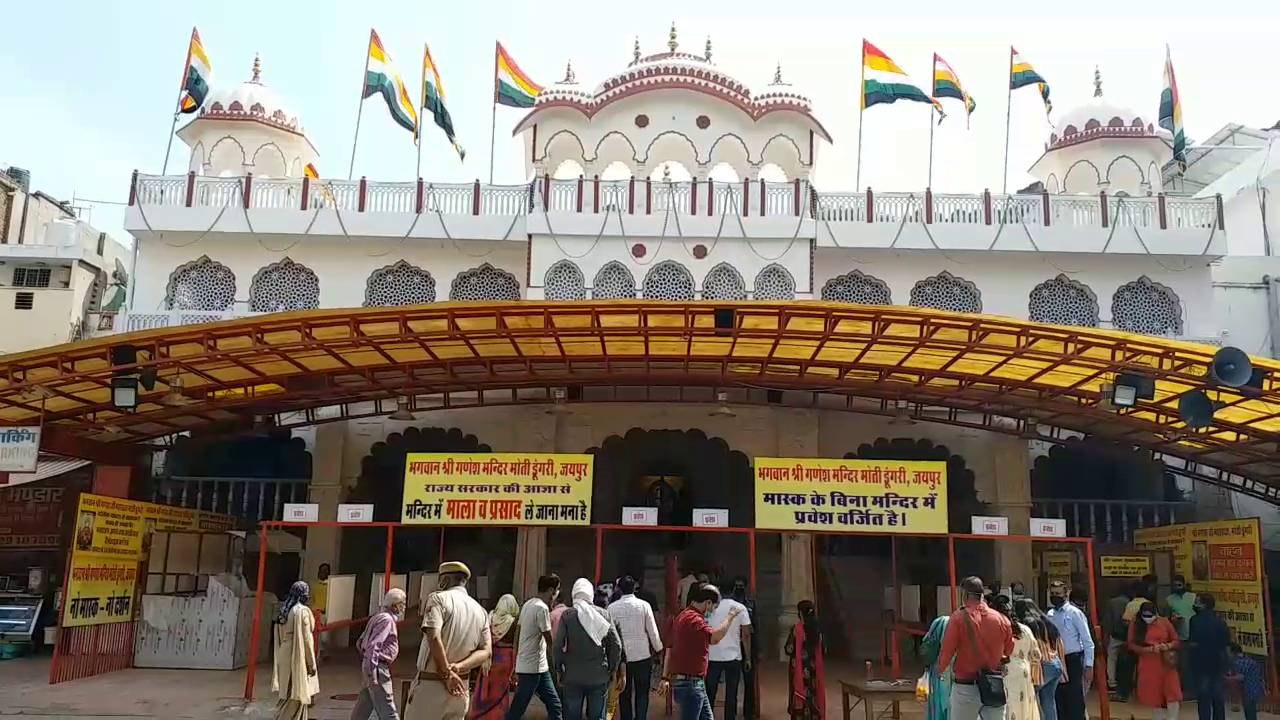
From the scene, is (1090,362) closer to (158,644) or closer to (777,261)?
(777,261)

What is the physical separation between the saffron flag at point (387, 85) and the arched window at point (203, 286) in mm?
4031

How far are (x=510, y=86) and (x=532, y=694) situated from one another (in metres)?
12.8

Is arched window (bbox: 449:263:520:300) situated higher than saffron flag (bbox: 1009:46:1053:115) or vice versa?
saffron flag (bbox: 1009:46:1053:115)

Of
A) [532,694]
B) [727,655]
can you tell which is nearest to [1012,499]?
[727,655]

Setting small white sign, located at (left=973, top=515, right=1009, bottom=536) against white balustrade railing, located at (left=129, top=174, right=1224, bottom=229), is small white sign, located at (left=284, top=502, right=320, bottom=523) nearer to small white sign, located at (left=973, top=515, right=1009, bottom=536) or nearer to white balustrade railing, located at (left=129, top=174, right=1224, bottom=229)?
small white sign, located at (left=973, top=515, right=1009, bottom=536)

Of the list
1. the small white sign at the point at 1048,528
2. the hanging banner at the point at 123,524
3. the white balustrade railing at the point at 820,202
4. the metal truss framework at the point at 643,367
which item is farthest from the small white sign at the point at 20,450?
the small white sign at the point at 1048,528

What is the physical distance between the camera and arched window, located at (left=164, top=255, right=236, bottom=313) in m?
17.0

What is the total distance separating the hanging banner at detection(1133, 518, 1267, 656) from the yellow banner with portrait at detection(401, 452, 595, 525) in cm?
748

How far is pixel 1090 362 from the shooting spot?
10.3 meters

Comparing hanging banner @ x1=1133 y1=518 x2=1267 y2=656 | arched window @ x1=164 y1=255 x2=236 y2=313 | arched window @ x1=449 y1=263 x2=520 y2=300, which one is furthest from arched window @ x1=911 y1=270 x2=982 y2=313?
arched window @ x1=164 y1=255 x2=236 y2=313

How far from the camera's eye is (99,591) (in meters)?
11.3

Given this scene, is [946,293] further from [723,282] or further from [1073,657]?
[1073,657]

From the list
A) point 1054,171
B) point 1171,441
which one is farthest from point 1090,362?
point 1054,171

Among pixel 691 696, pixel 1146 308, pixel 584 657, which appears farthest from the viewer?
pixel 1146 308
